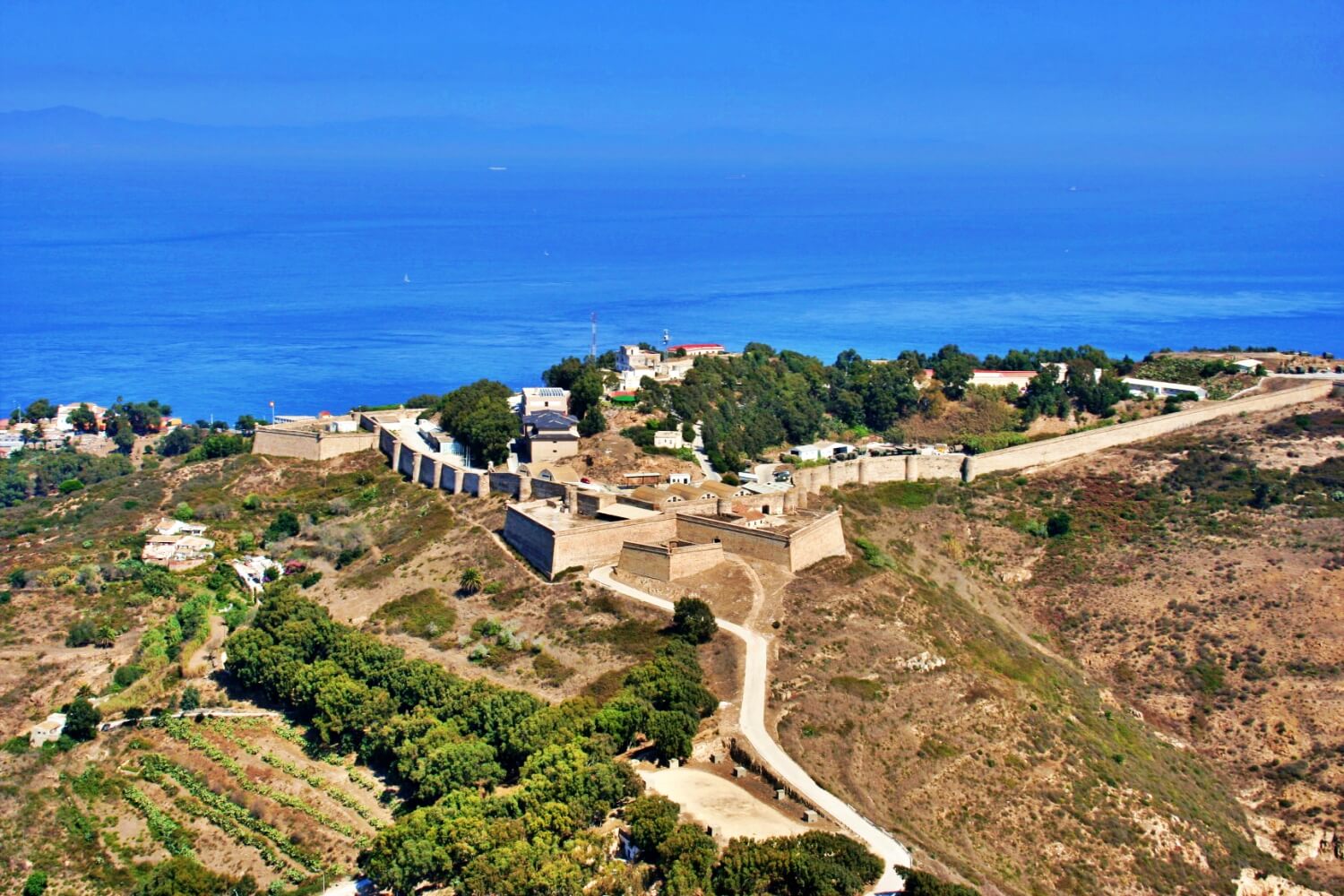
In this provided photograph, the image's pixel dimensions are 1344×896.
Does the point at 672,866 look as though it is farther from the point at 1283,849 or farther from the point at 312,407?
the point at 312,407

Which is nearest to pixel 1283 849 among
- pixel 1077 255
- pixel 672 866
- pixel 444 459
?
pixel 672 866

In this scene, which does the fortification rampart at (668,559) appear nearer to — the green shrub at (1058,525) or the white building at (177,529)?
the green shrub at (1058,525)

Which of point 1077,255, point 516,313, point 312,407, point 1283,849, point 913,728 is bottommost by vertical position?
point 1283,849

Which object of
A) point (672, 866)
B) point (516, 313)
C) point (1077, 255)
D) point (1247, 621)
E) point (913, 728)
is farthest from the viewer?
point (1077, 255)

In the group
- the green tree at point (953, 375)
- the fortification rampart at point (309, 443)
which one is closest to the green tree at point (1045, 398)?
the green tree at point (953, 375)

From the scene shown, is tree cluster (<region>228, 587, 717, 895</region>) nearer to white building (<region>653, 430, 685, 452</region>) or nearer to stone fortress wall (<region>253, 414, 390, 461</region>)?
white building (<region>653, 430, 685, 452</region>)

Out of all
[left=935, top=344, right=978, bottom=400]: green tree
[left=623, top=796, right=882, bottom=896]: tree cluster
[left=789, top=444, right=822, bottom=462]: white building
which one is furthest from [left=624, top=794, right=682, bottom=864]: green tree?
[left=935, top=344, right=978, bottom=400]: green tree
